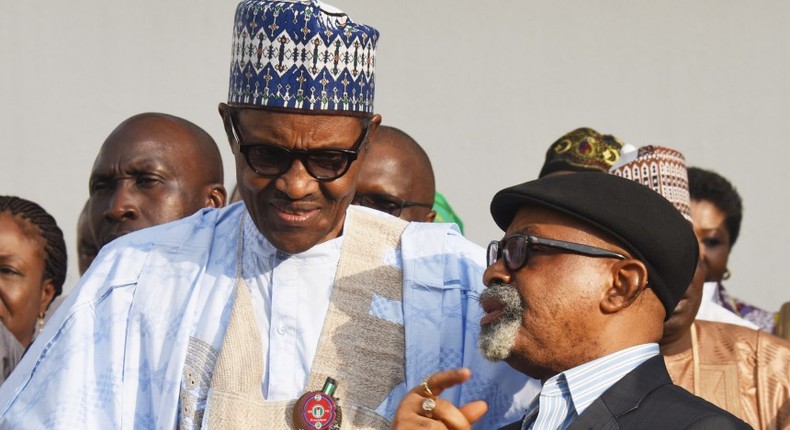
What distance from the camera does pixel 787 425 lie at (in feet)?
14.9

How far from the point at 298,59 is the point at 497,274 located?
0.85 metres

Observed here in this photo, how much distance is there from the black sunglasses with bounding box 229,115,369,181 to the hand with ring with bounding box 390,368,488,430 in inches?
A: 27.2

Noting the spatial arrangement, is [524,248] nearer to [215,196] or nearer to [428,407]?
[428,407]

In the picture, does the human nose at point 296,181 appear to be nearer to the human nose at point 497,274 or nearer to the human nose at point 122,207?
the human nose at point 497,274

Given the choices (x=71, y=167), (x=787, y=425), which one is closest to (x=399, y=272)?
(x=787, y=425)

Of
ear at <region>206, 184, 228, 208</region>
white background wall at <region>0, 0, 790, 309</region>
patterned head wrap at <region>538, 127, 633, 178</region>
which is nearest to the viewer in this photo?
ear at <region>206, 184, 228, 208</region>

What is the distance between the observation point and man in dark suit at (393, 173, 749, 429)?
138 inches

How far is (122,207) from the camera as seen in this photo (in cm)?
534

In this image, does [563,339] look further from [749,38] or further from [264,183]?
[749,38]

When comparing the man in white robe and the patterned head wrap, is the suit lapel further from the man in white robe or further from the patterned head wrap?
the patterned head wrap

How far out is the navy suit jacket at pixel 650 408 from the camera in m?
3.28

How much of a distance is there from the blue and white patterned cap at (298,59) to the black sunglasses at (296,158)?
0.43 ft

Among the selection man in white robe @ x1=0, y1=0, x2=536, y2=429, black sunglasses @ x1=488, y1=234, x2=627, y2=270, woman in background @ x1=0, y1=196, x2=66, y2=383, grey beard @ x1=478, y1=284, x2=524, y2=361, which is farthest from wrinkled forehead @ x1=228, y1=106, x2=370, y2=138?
woman in background @ x1=0, y1=196, x2=66, y2=383

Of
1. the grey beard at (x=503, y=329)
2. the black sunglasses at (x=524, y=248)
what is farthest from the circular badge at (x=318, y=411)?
the black sunglasses at (x=524, y=248)
